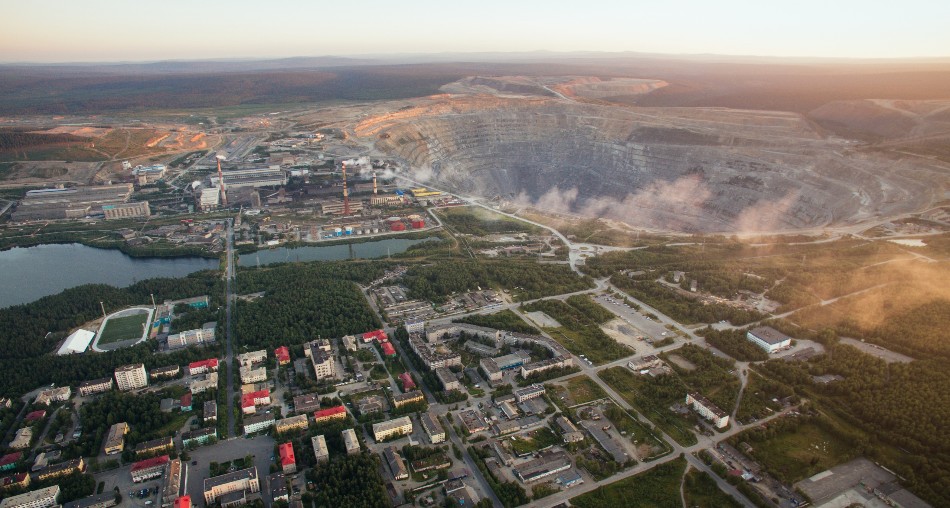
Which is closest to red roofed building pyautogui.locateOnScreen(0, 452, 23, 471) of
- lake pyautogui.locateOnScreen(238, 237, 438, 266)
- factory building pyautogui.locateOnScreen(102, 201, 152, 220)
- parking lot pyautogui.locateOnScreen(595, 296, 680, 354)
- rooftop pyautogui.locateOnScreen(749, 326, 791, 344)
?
lake pyautogui.locateOnScreen(238, 237, 438, 266)

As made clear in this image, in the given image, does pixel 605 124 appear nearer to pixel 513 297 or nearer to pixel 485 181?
pixel 485 181

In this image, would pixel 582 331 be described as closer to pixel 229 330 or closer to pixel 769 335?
pixel 769 335

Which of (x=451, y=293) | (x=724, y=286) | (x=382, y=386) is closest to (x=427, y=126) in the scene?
(x=451, y=293)

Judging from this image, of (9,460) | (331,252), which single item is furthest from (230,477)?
(331,252)

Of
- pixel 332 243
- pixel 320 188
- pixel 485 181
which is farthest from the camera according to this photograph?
pixel 485 181

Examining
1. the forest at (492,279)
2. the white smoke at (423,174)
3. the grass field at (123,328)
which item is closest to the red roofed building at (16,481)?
the grass field at (123,328)
